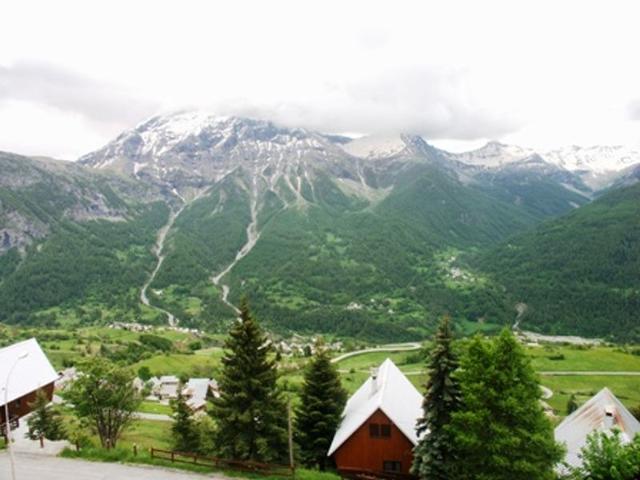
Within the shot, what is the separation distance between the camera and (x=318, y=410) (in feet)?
138

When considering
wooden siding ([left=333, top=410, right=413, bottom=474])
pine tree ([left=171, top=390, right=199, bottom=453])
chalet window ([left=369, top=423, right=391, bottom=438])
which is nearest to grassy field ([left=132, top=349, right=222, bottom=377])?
pine tree ([left=171, top=390, right=199, bottom=453])

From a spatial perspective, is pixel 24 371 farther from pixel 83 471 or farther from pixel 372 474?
pixel 372 474

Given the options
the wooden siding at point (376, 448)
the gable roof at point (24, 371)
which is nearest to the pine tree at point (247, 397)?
the wooden siding at point (376, 448)

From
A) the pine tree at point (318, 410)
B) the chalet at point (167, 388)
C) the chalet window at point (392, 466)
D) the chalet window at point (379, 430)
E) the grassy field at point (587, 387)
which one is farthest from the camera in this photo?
the chalet at point (167, 388)

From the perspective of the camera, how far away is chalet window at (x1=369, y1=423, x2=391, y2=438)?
39.5 metres

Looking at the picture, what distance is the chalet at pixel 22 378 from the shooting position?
184 ft

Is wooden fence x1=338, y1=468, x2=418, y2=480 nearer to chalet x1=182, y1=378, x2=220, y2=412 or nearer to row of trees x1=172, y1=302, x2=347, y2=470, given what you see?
row of trees x1=172, y1=302, x2=347, y2=470

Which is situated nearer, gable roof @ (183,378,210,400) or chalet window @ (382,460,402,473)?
chalet window @ (382,460,402,473)

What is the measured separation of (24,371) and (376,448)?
45.9 metres

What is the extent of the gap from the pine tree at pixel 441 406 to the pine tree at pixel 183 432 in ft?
76.2

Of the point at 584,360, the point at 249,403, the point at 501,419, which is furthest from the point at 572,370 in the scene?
the point at 249,403

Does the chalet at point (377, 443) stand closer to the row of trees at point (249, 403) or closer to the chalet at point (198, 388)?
the row of trees at point (249, 403)

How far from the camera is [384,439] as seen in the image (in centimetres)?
3950

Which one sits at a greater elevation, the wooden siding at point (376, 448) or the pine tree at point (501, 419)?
the pine tree at point (501, 419)
